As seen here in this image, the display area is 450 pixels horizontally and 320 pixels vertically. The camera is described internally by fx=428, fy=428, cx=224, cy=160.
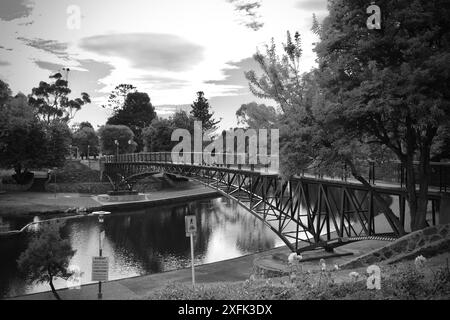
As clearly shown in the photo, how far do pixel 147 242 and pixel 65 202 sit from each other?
21508 millimetres

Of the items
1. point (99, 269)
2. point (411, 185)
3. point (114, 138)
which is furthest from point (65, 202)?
point (411, 185)

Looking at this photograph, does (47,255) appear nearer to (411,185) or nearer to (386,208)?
(386,208)

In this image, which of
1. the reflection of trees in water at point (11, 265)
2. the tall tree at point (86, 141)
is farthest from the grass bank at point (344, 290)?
the tall tree at point (86, 141)

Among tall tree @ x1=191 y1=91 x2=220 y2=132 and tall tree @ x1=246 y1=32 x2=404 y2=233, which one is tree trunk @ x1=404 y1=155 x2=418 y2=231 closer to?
tall tree @ x1=246 y1=32 x2=404 y2=233

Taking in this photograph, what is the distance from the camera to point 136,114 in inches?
4232

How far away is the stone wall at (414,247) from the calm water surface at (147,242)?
701 inches

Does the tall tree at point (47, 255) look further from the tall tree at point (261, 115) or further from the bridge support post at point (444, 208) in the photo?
the bridge support post at point (444, 208)

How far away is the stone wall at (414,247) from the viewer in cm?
1278

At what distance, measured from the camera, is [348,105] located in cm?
1420

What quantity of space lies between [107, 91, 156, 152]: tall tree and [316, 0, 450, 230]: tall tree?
92425mm

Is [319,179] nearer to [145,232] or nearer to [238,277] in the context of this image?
[238,277]

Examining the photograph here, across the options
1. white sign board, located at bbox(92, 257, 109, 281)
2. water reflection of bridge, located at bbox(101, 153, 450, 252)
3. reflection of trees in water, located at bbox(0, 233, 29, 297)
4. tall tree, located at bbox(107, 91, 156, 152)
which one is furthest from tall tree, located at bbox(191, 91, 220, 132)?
white sign board, located at bbox(92, 257, 109, 281)

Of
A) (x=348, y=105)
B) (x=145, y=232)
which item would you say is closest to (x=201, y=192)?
(x=145, y=232)
